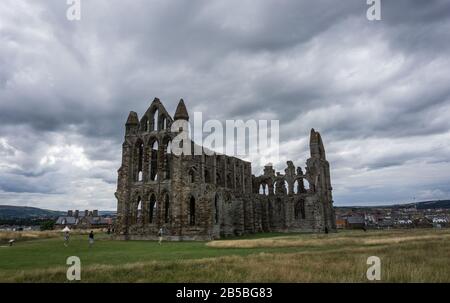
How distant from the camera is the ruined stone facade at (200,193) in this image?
40219 mm

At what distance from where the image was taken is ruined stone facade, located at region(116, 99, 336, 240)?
40219 mm

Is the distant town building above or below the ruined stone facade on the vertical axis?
below

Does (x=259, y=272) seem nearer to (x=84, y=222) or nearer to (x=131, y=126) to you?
(x=131, y=126)

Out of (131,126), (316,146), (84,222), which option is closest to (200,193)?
(131,126)

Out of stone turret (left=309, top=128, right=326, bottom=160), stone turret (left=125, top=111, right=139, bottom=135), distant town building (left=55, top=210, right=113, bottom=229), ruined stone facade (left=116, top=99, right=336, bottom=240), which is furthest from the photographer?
distant town building (left=55, top=210, right=113, bottom=229)

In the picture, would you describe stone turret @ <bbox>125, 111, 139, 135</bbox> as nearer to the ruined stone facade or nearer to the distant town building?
the ruined stone facade

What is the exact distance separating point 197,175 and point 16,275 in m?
30.1

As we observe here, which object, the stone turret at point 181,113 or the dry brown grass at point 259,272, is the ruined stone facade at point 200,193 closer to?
the stone turret at point 181,113

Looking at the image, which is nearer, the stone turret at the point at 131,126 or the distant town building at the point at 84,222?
the stone turret at the point at 131,126

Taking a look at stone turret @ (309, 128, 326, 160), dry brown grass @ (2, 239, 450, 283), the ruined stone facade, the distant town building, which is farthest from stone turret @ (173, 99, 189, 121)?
the distant town building

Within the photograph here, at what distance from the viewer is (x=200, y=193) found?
40.3 metres

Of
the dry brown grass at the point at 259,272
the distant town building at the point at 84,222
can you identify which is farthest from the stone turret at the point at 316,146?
the distant town building at the point at 84,222
